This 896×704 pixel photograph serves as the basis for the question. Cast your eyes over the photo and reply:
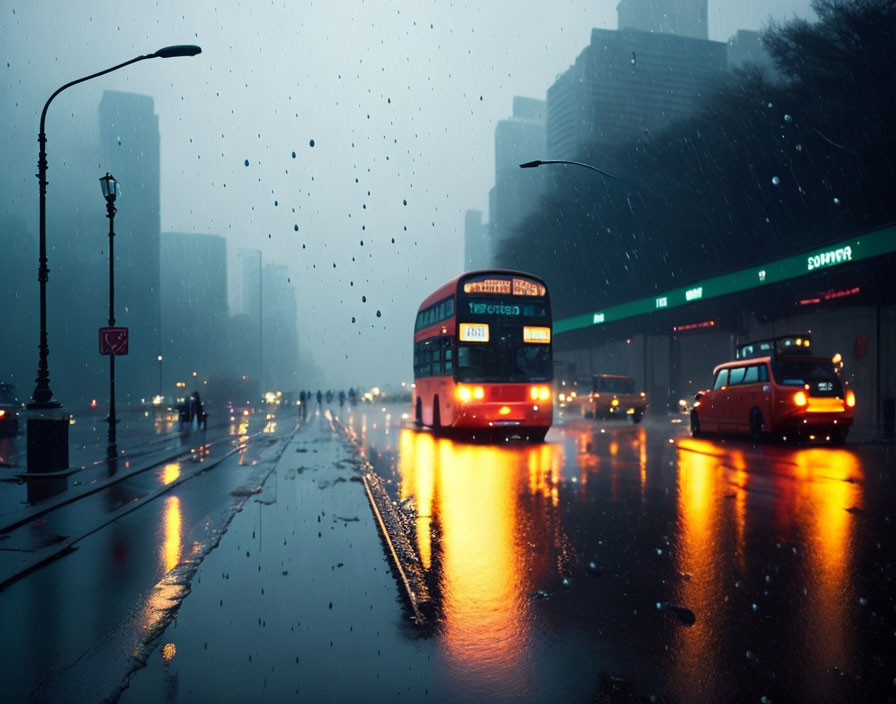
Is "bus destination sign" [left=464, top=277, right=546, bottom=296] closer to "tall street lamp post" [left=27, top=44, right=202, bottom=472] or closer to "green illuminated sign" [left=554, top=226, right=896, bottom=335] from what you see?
"tall street lamp post" [left=27, top=44, right=202, bottom=472]

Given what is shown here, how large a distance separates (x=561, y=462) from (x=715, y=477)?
3.45 meters

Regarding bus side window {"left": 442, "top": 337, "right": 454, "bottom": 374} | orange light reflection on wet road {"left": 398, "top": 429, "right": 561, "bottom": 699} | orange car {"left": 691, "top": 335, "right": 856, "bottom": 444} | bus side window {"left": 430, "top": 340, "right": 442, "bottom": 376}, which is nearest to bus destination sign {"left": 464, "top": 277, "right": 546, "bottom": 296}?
bus side window {"left": 442, "top": 337, "right": 454, "bottom": 374}

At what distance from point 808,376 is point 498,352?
7.58 m

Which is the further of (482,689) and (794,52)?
(794,52)

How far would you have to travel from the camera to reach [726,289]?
33344mm

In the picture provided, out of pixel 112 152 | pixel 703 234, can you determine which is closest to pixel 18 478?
pixel 703 234

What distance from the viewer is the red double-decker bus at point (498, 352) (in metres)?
20.3

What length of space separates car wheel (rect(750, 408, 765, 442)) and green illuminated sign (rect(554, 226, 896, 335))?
28.1 feet

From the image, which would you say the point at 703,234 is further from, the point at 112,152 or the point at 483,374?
the point at 112,152

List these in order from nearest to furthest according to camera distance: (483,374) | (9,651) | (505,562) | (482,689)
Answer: (482,689)
(9,651)
(505,562)
(483,374)

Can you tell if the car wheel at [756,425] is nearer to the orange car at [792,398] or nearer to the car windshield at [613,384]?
the orange car at [792,398]

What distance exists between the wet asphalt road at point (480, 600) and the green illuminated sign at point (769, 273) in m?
16.2

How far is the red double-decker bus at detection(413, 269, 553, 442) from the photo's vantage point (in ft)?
66.6

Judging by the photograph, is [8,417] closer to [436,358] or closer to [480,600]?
[436,358]
